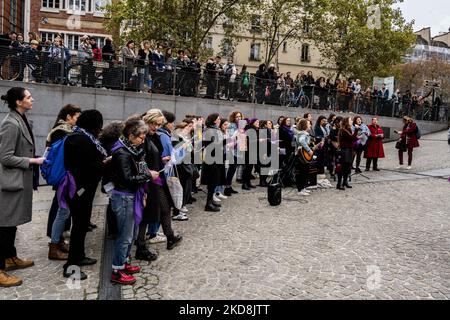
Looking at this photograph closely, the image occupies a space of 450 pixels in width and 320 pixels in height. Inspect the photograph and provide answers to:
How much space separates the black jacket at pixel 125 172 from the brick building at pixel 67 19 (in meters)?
30.9

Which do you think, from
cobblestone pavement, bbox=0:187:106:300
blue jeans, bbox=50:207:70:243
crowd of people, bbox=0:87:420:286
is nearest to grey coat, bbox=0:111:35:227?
crowd of people, bbox=0:87:420:286

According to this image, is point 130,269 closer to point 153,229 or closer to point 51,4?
point 153,229

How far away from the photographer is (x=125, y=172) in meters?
4.46

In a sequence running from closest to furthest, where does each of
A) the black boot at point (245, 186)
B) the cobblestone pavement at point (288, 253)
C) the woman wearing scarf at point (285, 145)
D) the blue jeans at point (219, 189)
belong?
the cobblestone pavement at point (288, 253)
the blue jeans at point (219, 189)
the black boot at point (245, 186)
the woman wearing scarf at point (285, 145)

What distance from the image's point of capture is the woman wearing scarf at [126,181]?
452 centimetres

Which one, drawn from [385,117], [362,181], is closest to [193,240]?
[362,181]

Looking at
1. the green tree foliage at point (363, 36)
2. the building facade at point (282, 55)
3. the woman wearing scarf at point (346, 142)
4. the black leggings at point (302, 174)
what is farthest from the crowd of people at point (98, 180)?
the building facade at point (282, 55)

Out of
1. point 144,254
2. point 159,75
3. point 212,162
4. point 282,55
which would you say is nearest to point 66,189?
point 144,254

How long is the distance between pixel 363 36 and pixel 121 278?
31852 millimetres

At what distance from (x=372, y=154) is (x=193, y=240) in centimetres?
971

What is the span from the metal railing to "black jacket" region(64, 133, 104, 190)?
9225 mm

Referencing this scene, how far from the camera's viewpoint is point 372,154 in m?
14.0

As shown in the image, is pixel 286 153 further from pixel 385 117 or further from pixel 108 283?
pixel 385 117

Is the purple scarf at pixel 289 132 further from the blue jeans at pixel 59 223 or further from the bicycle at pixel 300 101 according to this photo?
the bicycle at pixel 300 101
